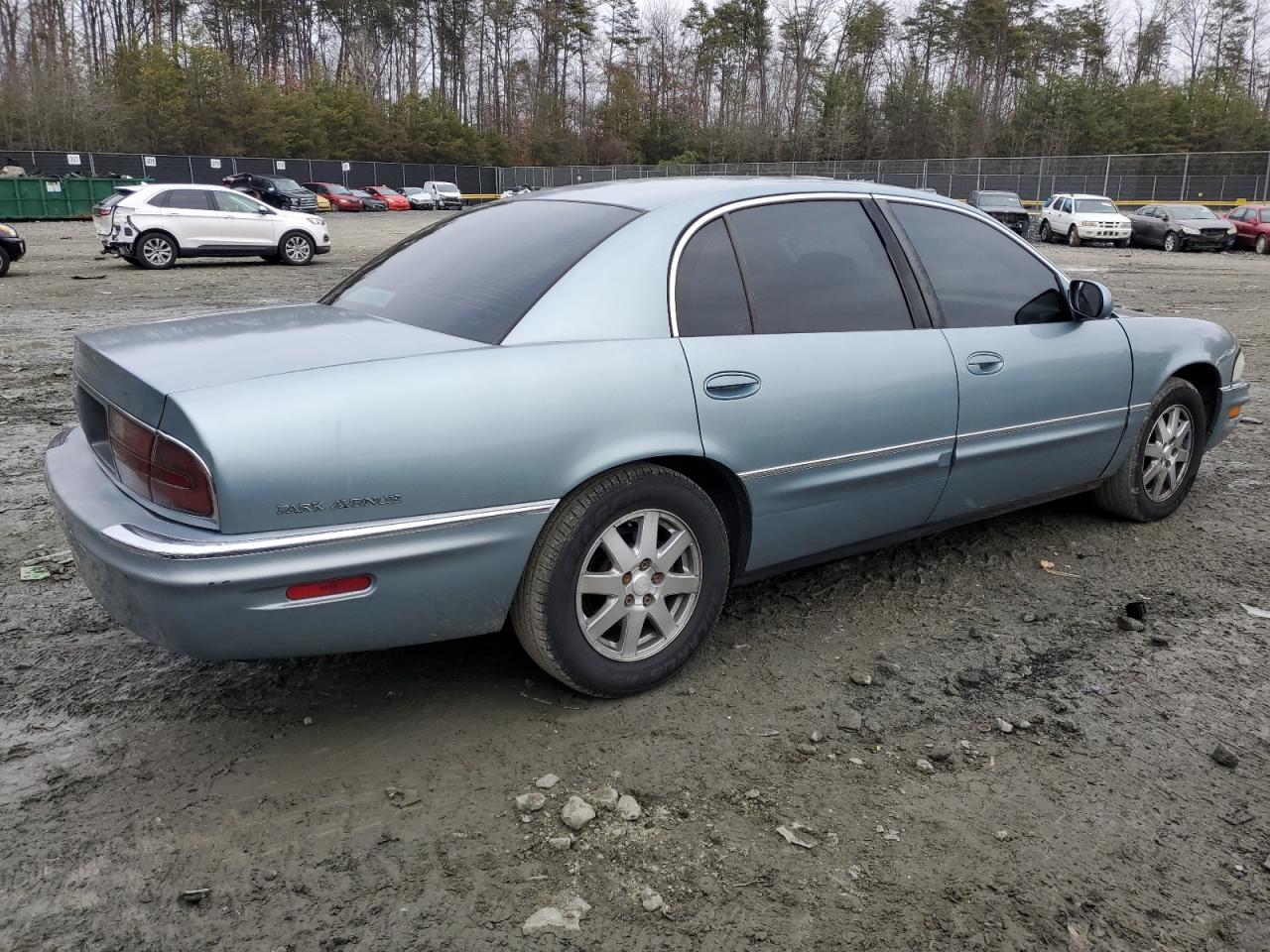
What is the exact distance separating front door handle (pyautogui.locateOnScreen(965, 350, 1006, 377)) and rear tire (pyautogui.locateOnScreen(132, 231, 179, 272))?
56.5 feet

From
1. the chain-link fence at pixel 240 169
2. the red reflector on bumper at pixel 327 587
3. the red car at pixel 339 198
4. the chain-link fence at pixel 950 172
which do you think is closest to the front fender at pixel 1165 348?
the red reflector on bumper at pixel 327 587

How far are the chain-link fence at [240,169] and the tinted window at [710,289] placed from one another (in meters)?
41.8

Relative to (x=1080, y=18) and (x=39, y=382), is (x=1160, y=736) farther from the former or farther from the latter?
(x=1080, y=18)

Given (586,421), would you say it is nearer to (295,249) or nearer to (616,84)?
(295,249)

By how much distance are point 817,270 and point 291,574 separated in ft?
6.73

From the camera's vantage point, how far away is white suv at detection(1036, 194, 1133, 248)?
2766cm

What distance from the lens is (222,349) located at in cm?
283

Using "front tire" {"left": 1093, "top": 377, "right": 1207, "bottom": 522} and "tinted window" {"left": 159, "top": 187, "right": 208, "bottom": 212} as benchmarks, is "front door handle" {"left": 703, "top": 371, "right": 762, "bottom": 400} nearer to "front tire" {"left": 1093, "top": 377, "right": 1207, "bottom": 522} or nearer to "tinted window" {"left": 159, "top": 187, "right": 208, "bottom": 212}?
"front tire" {"left": 1093, "top": 377, "right": 1207, "bottom": 522}

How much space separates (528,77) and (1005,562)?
271 feet

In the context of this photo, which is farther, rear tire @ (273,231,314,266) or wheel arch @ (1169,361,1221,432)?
rear tire @ (273,231,314,266)

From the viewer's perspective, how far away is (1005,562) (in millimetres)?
4328

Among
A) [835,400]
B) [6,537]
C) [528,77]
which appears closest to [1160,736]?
[835,400]

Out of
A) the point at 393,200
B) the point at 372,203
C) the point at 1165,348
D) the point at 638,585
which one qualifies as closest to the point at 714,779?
the point at 638,585

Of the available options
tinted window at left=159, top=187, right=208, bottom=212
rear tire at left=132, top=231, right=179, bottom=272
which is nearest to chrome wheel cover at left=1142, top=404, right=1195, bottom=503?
rear tire at left=132, top=231, right=179, bottom=272
